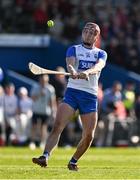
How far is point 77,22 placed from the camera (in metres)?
34.6

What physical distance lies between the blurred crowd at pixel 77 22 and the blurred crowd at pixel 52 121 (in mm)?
4481

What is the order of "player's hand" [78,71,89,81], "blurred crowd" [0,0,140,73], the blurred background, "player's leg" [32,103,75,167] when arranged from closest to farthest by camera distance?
"player's hand" [78,71,89,81] → "player's leg" [32,103,75,167] → the blurred background → "blurred crowd" [0,0,140,73]

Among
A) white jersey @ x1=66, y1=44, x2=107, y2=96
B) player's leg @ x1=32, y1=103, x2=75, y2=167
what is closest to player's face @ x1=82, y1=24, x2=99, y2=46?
white jersey @ x1=66, y1=44, x2=107, y2=96

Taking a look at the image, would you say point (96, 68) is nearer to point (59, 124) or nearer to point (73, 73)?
point (73, 73)

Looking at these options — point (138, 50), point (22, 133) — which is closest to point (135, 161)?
point (22, 133)

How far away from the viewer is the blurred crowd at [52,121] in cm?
2761

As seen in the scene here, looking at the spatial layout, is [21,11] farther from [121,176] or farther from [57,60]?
[121,176]

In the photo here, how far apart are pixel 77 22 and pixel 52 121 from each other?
743cm

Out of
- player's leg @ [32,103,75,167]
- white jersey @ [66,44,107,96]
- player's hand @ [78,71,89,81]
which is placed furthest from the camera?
white jersey @ [66,44,107,96]

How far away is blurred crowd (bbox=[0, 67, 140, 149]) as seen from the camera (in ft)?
90.6

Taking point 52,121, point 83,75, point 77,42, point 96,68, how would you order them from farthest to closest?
point 77,42, point 52,121, point 96,68, point 83,75

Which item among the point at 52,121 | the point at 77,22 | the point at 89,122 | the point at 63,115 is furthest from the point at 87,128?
the point at 77,22

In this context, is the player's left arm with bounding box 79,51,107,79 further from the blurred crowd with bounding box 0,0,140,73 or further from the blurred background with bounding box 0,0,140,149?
the blurred crowd with bounding box 0,0,140,73

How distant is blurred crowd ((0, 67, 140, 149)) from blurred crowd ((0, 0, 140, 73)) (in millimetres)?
4481
